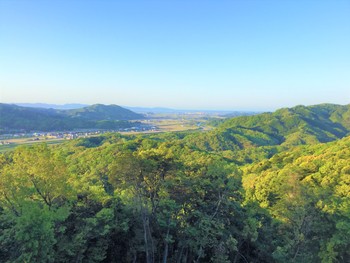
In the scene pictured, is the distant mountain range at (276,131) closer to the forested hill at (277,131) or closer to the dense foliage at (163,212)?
the forested hill at (277,131)

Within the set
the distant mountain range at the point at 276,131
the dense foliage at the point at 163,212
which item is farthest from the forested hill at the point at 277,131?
the dense foliage at the point at 163,212

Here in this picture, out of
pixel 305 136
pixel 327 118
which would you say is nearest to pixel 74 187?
pixel 305 136

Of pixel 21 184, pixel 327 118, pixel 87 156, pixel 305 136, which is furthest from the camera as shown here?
pixel 327 118

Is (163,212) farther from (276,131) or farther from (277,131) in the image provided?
(277,131)

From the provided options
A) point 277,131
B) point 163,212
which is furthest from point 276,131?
point 163,212

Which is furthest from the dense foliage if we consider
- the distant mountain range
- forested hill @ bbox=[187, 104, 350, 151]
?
forested hill @ bbox=[187, 104, 350, 151]

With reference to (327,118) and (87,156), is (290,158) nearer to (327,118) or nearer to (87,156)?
(87,156)

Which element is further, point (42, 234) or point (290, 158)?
point (290, 158)

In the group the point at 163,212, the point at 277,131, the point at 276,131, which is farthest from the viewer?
the point at 276,131
